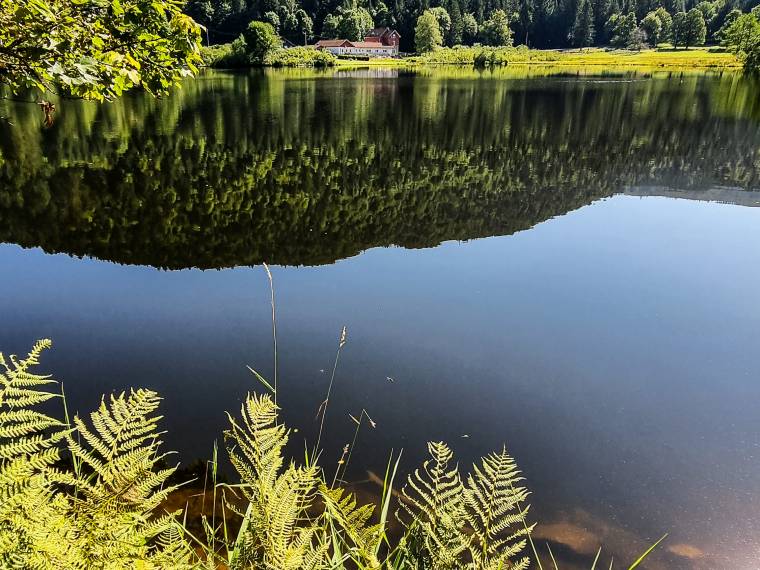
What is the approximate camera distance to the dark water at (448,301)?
614 cm

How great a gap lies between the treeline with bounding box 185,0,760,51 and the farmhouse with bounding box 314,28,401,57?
4.70 meters

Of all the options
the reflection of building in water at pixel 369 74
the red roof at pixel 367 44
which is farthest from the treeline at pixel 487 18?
the reflection of building in water at pixel 369 74

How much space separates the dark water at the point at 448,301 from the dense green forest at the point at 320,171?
0.48 ft

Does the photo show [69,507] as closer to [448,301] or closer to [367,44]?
[448,301]

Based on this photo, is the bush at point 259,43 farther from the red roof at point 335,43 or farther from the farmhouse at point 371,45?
the red roof at point 335,43

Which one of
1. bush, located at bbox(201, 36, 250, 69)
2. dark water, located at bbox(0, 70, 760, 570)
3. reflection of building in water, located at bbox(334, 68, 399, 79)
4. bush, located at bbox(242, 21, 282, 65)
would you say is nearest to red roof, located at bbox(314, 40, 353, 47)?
bush, located at bbox(242, 21, 282, 65)

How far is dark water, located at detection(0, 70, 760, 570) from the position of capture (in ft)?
20.1

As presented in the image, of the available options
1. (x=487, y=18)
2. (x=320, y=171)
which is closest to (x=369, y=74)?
(x=320, y=171)

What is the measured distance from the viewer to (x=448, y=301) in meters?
10.3

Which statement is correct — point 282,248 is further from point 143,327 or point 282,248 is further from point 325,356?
point 325,356

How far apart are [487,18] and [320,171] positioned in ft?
588

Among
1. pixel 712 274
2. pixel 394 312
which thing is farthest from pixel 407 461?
pixel 712 274

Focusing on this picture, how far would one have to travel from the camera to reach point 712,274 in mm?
11461

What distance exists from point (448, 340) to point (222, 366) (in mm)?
3634
